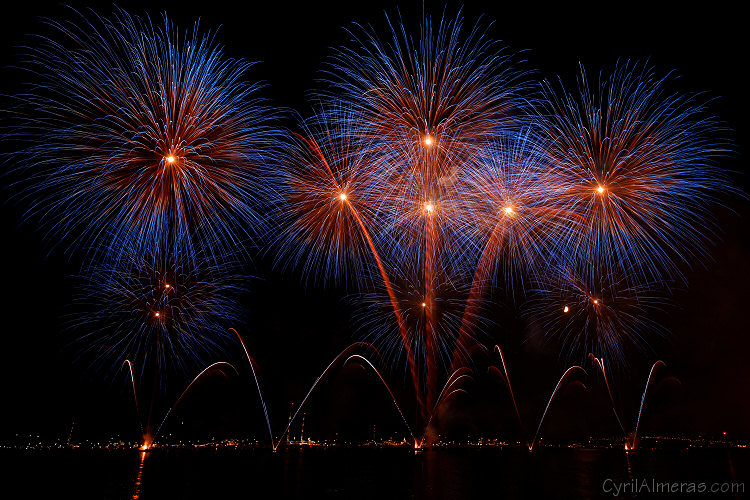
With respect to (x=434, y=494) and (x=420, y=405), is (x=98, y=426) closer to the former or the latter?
(x=420, y=405)

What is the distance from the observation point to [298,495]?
18953 millimetres

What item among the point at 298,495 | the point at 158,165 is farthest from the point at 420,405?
the point at 158,165

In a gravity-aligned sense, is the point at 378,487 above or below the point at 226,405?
below

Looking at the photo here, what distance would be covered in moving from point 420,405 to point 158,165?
2465 centimetres

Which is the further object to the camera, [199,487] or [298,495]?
[199,487]

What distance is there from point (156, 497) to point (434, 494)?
10.3m

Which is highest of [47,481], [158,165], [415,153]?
[415,153]

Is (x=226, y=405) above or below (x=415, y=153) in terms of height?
below

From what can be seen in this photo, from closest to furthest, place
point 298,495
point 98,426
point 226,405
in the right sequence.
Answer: point 298,495 → point 98,426 → point 226,405

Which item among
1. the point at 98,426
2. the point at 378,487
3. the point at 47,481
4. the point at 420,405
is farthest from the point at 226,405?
the point at 378,487

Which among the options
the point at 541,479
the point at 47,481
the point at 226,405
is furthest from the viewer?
the point at 226,405

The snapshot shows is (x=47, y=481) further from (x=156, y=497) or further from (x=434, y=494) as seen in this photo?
(x=434, y=494)

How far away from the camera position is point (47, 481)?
23.2m

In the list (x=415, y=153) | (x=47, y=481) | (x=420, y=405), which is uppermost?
(x=415, y=153)
